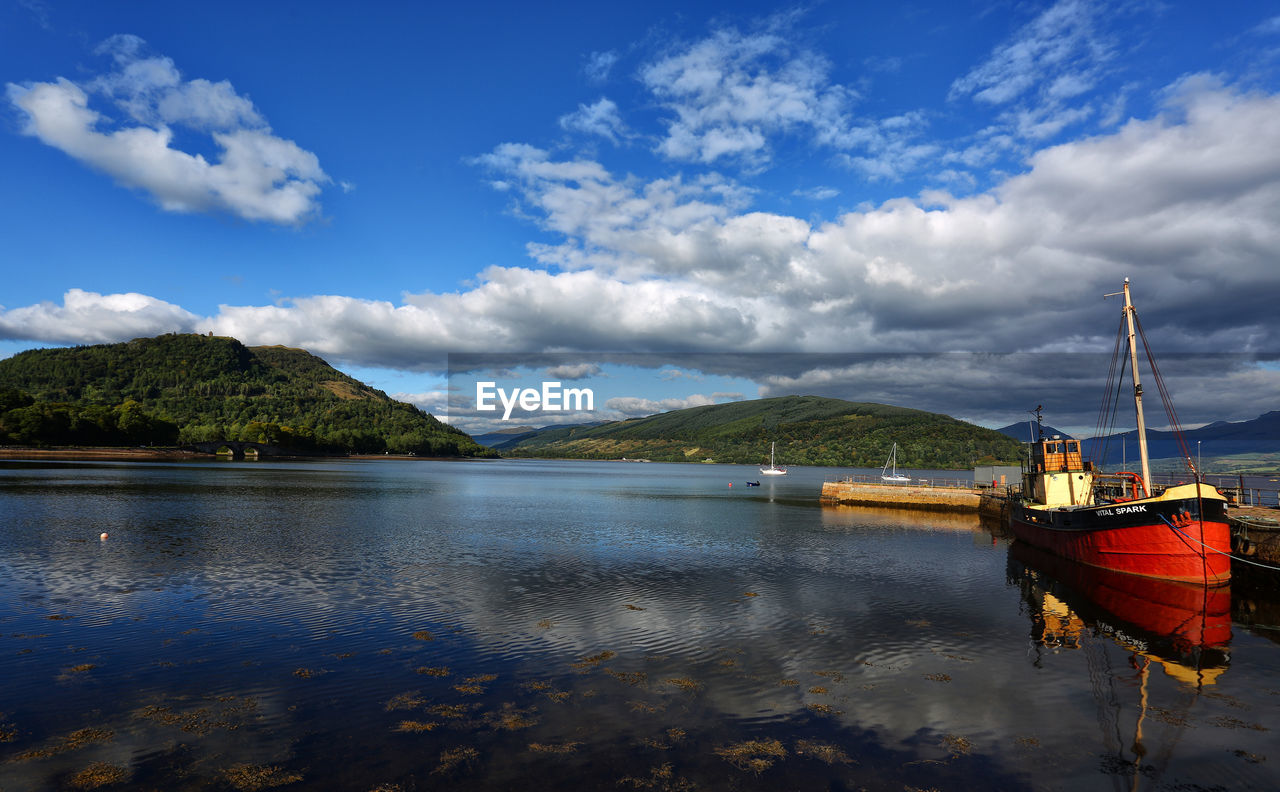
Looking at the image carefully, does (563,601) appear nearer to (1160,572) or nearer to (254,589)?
(254,589)

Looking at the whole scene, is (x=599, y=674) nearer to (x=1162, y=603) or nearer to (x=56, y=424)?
(x=1162, y=603)

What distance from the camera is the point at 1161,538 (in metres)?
35.0

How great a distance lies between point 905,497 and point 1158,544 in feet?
200

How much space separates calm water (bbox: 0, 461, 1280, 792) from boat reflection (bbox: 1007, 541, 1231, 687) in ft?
0.72

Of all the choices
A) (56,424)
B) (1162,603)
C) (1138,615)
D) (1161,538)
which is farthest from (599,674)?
(56,424)

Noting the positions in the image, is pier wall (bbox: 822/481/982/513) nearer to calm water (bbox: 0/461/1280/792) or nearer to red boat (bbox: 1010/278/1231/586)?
red boat (bbox: 1010/278/1231/586)

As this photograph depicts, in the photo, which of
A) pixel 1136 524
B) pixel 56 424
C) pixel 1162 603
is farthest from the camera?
pixel 56 424

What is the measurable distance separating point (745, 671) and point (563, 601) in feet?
38.3

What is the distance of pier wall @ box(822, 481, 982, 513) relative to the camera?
90.4 metres

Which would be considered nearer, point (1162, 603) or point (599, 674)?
point (599, 674)

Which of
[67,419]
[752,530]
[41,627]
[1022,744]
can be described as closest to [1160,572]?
[1022,744]

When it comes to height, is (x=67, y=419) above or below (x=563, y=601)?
above

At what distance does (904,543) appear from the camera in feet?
181

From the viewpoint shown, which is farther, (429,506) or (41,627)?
(429,506)
